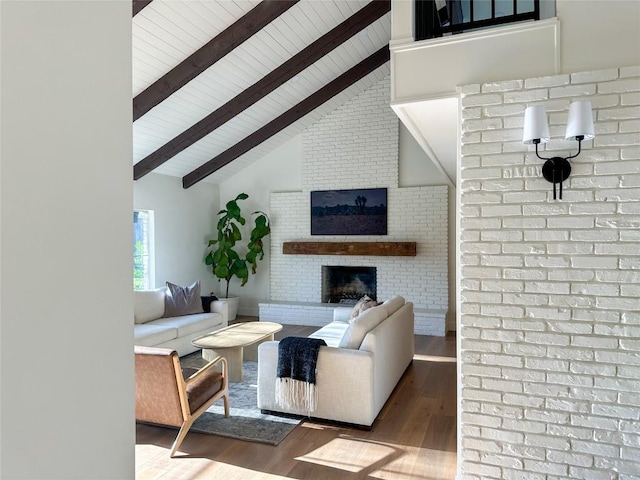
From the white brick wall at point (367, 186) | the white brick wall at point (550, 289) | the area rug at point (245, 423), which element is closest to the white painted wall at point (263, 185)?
the white brick wall at point (367, 186)

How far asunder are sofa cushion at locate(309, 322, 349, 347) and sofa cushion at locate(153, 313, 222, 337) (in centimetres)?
162

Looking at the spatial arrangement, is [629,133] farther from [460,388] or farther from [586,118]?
[460,388]

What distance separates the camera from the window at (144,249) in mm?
6523

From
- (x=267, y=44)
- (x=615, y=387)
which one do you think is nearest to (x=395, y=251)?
(x=267, y=44)

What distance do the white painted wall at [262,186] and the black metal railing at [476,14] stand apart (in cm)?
496

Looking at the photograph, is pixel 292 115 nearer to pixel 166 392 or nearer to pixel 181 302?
pixel 181 302

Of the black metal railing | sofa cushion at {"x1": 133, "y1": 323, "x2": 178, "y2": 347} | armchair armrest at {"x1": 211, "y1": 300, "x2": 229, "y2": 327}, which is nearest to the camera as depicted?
the black metal railing

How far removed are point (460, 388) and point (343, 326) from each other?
2.66 metres

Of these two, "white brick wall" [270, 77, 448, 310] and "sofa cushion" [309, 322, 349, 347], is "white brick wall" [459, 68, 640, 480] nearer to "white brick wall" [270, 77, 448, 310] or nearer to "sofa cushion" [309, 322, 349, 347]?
"sofa cushion" [309, 322, 349, 347]

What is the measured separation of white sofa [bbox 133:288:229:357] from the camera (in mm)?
4680

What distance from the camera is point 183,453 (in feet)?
9.50

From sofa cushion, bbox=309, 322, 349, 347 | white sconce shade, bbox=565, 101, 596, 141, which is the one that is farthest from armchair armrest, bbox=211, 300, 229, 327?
white sconce shade, bbox=565, 101, 596, 141

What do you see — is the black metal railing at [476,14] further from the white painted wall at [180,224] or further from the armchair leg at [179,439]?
the white painted wall at [180,224]

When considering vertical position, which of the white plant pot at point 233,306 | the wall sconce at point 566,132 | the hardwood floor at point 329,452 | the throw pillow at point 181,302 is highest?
the wall sconce at point 566,132
